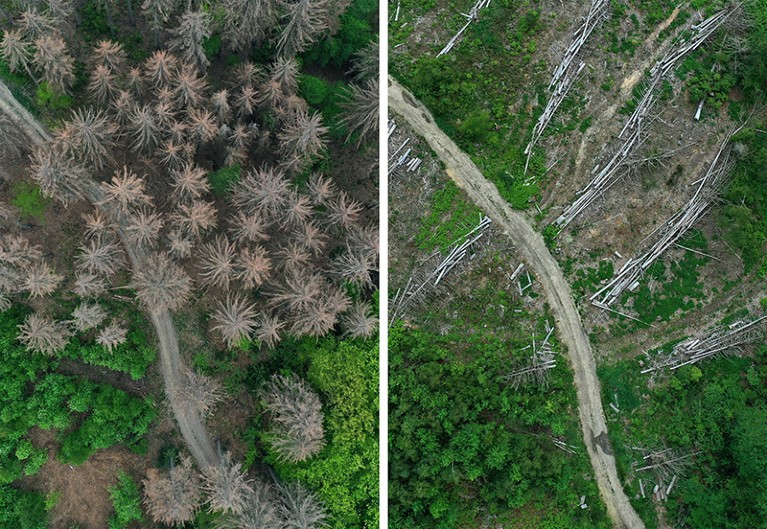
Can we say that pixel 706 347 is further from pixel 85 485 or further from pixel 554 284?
pixel 85 485

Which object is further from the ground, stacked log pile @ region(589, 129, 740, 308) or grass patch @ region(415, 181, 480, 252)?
grass patch @ region(415, 181, 480, 252)

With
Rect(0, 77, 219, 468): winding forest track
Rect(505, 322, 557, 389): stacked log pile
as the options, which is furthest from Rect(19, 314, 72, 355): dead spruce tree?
Rect(505, 322, 557, 389): stacked log pile

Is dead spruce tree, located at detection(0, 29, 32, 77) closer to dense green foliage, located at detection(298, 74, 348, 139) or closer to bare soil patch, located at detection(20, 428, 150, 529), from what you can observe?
dense green foliage, located at detection(298, 74, 348, 139)

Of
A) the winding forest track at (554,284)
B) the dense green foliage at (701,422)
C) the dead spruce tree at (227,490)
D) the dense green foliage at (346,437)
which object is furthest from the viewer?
the winding forest track at (554,284)

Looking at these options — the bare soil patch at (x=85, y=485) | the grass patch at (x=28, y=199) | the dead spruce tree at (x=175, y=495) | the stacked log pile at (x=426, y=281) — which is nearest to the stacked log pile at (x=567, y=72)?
the stacked log pile at (x=426, y=281)

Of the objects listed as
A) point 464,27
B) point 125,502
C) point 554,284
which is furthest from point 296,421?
point 464,27

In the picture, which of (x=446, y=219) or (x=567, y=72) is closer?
(x=446, y=219)

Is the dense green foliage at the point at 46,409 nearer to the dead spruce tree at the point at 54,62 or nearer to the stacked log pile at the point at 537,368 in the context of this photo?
the dead spruce tree at the point at 54,62
